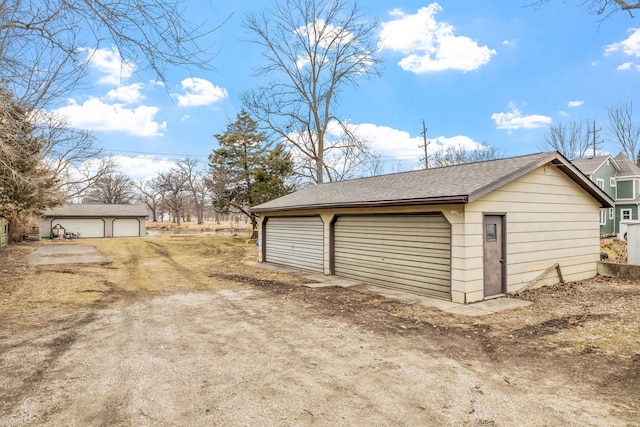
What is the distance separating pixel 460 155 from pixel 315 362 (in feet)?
130

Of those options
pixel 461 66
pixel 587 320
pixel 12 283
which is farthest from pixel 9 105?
pixel 461 66

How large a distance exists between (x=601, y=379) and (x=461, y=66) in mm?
17938

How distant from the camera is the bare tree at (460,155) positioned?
1518 inches

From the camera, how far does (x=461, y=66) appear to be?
18156 mm

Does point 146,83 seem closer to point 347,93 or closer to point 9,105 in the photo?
point 9,105

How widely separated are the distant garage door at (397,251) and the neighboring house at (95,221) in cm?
2828

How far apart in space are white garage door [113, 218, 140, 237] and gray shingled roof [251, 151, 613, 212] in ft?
89.3

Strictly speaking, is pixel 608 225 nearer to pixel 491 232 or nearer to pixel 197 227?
pixel 491 232

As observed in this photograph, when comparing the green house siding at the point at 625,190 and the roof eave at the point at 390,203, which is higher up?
the green house siding at the point at 625,190

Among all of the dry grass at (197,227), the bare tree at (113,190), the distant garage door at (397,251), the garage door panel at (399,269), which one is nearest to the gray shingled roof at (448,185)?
the distant garage door at (397,251)

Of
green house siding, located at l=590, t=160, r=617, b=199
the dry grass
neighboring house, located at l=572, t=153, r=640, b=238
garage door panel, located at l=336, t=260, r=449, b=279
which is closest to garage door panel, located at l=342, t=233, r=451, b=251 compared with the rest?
garage door panel, located at l=336, t=260, r=449, b=279

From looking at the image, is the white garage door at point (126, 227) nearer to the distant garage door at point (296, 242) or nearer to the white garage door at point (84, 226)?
the white garage door at point (84, 226)

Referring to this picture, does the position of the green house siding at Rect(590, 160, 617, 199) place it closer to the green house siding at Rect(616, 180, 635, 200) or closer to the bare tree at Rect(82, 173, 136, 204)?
the green house siding at Rect(616, 180, 635, 200)

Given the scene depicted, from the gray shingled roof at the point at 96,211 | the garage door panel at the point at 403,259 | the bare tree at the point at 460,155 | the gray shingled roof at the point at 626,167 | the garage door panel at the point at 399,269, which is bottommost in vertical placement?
the garage door panel at the point at 399,269
